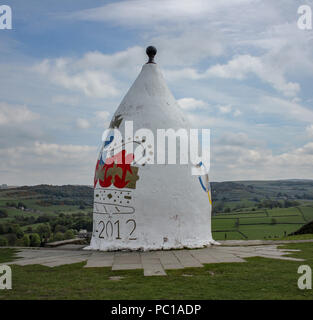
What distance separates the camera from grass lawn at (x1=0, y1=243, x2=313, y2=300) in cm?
633

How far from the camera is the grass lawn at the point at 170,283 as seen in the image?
633 centimetres

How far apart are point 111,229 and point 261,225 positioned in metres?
29.7

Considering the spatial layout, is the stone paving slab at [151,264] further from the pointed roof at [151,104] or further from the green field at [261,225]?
the green field at [261,225]

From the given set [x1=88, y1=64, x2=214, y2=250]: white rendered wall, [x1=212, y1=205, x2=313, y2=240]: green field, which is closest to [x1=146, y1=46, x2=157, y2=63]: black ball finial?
[x1=88, y1=64, x2=214, y2=250]: white rendered wall

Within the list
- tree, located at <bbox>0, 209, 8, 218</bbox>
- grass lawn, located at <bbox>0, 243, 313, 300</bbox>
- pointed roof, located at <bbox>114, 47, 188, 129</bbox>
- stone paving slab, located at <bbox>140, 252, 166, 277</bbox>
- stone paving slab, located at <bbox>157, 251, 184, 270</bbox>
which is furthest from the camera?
tree, located at <bbox>0, 209, 8, 218</bbox>

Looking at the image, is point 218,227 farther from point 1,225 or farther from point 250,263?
point 250,263

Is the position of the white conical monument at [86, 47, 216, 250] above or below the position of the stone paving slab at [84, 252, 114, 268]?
above

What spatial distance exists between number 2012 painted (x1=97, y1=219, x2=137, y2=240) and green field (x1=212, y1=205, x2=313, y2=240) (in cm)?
1823

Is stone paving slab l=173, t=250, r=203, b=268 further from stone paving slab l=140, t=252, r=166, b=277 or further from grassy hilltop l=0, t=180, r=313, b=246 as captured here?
grassy hilltop l=0, t=180, r=313, b=246

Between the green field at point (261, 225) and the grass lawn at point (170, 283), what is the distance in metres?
21.5

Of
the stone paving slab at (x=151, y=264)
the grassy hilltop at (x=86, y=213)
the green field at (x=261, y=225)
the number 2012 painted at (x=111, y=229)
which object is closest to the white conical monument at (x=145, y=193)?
the number 2012 painted at (x=111, y=229)

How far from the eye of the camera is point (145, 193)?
12219 millimetres

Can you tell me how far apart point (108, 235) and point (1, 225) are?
36.2 m
